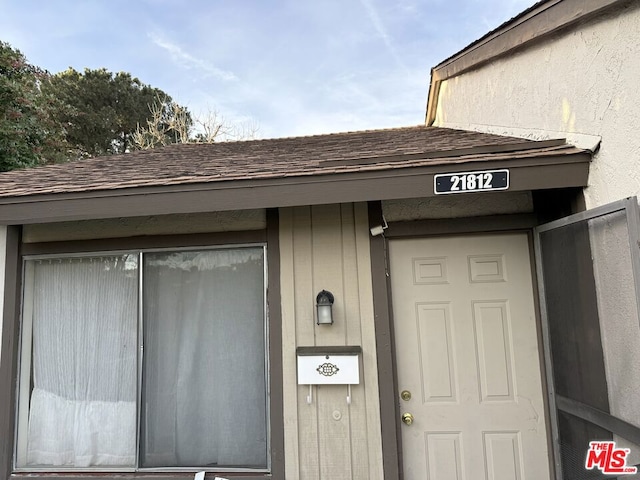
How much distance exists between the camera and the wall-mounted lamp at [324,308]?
3.04 metres

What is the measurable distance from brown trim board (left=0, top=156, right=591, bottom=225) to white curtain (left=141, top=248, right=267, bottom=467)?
1.89 feet

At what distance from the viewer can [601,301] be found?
2.36m

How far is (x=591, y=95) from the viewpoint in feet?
8.24

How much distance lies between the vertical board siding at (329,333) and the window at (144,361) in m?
0.23

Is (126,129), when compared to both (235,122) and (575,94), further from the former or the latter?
(575,94)

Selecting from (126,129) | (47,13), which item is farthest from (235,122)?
(47,13)

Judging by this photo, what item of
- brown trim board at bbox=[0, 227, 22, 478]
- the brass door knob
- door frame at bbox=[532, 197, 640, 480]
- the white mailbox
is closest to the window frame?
brown trim board at bbox=[0, 227, 22, 478]

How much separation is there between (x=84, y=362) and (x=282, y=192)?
7.12 ft

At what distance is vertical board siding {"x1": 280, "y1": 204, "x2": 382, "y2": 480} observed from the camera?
303 cm

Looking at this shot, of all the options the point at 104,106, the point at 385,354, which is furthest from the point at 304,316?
the point at 104,106

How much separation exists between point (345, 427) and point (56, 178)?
3.08 metres

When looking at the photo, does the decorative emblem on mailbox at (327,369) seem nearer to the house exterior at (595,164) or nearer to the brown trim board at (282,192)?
the brown trim board at (282,192)

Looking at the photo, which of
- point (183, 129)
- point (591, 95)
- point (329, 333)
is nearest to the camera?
point (591, 95)

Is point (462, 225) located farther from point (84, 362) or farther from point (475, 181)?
point (84, 362)
